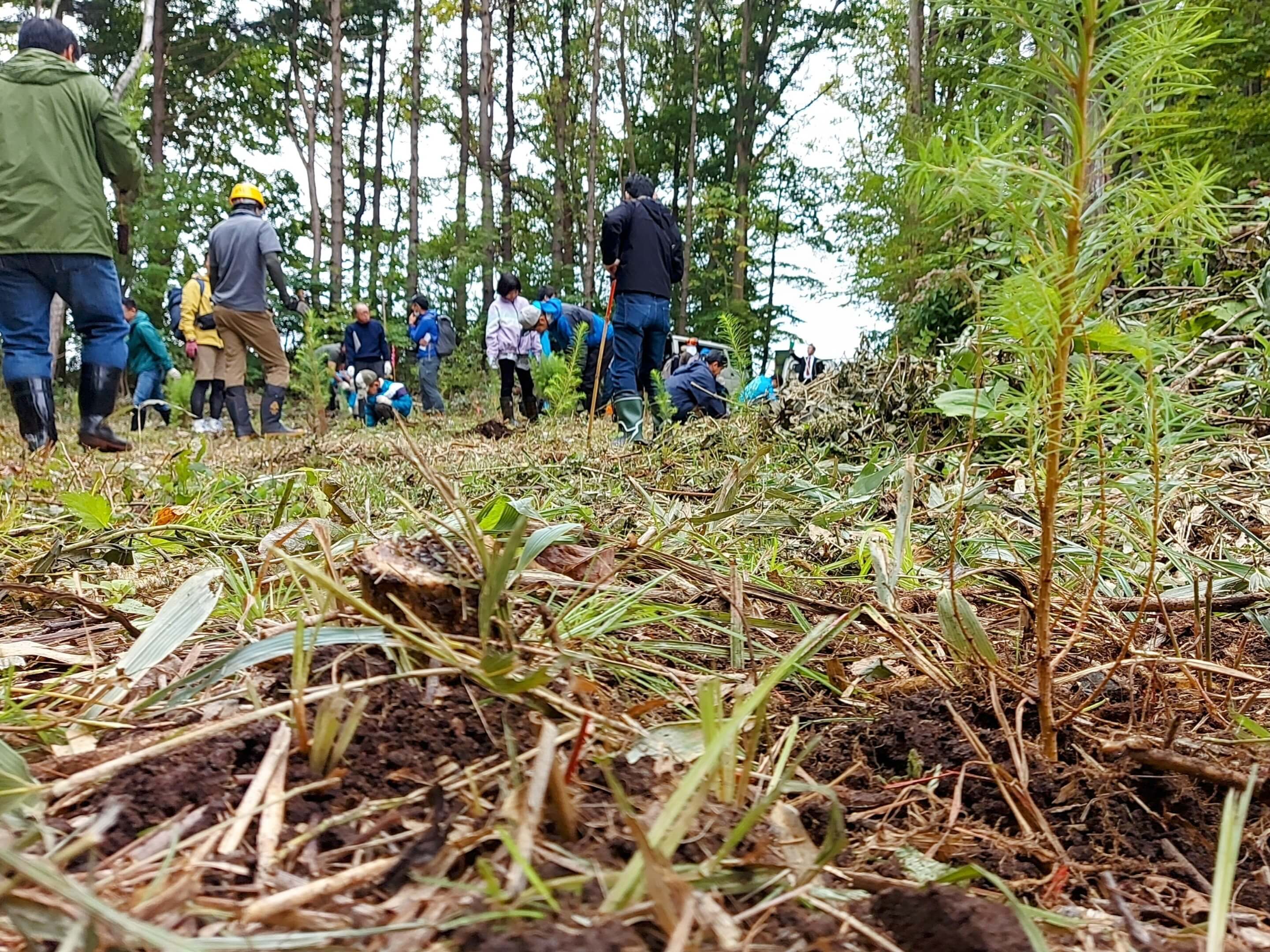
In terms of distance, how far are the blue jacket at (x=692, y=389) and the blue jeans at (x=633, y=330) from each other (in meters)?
1.37

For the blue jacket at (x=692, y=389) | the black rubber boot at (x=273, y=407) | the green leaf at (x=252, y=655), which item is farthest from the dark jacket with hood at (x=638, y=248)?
the green leaf at (x=252, y=655)

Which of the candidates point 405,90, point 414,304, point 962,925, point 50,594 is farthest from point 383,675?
point 405,90

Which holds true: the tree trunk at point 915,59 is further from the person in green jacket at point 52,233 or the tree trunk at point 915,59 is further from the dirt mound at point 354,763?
the dirt mound at point 354,763

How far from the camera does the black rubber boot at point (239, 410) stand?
675 cm

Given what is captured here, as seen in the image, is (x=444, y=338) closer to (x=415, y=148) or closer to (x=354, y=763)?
(x=415, y=148)

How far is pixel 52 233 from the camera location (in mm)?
4020

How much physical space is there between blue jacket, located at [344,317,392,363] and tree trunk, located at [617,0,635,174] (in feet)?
45.6

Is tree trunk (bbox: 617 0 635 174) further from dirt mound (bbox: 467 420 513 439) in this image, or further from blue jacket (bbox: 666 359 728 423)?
dirt mound (bbox: 467 420 513 439)

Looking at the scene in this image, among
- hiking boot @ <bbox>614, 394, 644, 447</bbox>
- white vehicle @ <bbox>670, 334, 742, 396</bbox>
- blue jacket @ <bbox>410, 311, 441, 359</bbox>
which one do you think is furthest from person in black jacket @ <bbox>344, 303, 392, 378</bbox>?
hiking boot @ <bbox>614, 394, 644, 447</bbox>

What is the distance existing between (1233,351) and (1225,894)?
9.68 feet

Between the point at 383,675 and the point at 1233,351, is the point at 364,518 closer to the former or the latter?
the point at 383,675

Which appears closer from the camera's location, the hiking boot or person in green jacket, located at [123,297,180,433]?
the hiking boot

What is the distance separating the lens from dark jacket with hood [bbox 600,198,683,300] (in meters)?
5.99

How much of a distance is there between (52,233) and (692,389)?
5.48 metres
